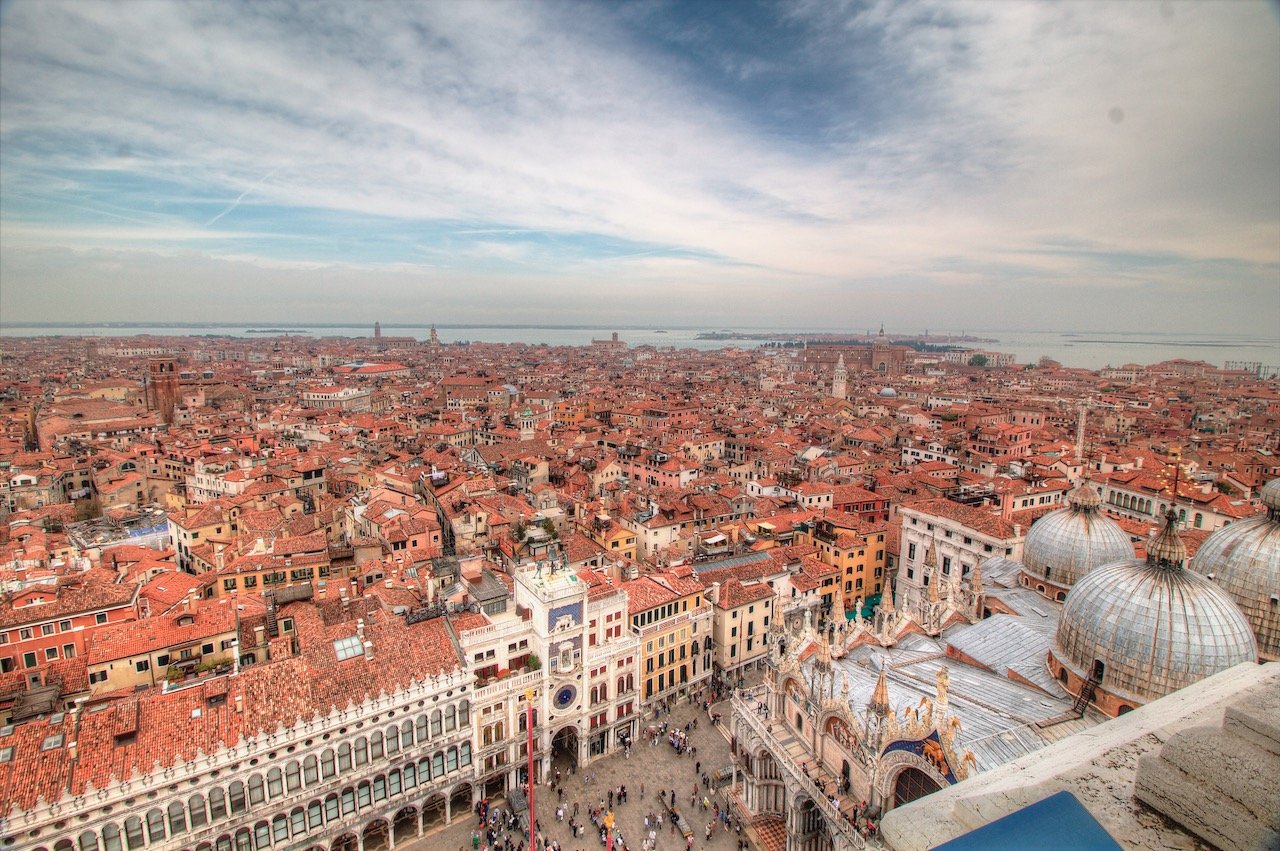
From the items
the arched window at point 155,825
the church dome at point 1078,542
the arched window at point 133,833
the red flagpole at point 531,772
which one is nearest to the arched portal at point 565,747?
the red flagpole at point 531,772

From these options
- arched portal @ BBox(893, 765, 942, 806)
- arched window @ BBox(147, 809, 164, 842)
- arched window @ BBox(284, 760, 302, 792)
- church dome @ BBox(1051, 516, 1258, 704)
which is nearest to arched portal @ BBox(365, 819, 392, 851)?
arched window @ BBox(284, 760, 302, 792)

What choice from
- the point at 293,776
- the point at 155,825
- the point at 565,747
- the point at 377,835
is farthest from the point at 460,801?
the point at 155,825

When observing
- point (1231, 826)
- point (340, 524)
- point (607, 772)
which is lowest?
point (607, 772)

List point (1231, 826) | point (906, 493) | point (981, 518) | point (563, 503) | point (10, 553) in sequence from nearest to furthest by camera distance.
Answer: point (1231, 826) < point (10, 553) < point (981, 518) < point (563, 503) < point (906, 493)

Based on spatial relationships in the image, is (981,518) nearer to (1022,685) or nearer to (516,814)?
(1022,685)

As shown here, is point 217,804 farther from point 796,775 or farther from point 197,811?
point 796,775

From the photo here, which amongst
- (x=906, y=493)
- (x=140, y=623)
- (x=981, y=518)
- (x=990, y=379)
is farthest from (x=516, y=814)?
(x=990, y=379)
